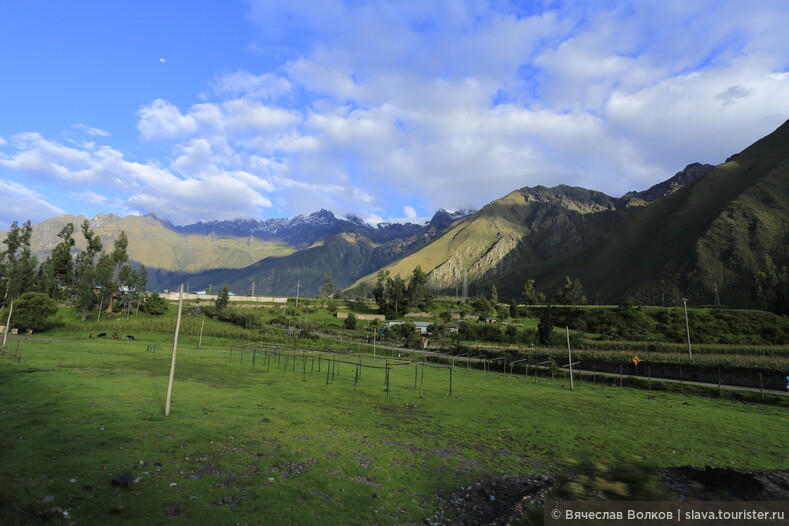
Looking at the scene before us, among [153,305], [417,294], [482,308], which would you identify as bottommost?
[153,305]

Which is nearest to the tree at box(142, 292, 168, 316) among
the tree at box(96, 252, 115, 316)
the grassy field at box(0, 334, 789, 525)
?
the tree at box(96, 252, 115, 316)

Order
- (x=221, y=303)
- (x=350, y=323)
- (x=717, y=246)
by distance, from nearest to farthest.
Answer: (x=350, y=323) < (x=221, y=303) < (x=717, y=246)

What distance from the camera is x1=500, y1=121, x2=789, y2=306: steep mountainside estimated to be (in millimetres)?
135500

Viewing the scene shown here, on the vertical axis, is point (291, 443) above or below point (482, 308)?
below

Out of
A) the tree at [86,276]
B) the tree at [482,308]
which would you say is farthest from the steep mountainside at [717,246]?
the tree at [86,276]

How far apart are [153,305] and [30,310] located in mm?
41357

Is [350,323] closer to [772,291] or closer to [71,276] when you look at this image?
[71,276]

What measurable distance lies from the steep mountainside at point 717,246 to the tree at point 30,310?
179810 millimetres

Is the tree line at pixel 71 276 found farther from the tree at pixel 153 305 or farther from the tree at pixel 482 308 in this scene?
the tree at pixel 482 308

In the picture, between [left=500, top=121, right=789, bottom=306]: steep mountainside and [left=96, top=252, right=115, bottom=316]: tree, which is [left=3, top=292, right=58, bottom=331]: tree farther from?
[left=500, top=121, right=789, bottom=306]: steep mountainside

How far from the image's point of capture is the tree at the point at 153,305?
105250 mm

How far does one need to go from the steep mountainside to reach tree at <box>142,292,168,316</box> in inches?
6913

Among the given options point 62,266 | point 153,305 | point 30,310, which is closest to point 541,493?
point 30,310

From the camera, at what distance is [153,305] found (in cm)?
10575
